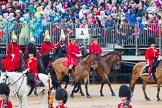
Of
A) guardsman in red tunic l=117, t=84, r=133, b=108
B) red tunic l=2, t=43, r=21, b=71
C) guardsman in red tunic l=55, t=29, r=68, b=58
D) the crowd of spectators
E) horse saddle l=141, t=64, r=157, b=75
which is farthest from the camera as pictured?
the crowd of spectators

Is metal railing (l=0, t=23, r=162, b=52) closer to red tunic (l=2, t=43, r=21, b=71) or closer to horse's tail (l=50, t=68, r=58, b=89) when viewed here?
horse's tail (l=50, t=68, r=58, b=89)

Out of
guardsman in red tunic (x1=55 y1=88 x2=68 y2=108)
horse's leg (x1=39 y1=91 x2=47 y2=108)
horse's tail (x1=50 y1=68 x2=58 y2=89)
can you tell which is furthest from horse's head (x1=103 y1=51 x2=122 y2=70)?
guardsman in red tunic (x1=55 y1=88 x2=68 y2=108)

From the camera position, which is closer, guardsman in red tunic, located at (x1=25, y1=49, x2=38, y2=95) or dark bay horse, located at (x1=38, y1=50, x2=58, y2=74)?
guardsman in red tunic, located at (x1=25, y1=49, x2=38, y2=95)

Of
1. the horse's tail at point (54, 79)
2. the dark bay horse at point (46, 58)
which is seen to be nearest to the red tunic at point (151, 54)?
the horse's tail at point (54, 79)

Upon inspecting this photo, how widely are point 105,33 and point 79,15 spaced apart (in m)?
2.73

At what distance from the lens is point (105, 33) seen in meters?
36.1

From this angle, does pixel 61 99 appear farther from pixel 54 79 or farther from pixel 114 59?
pixel 114 59

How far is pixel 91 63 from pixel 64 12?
803 cm

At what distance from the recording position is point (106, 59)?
32906 mm

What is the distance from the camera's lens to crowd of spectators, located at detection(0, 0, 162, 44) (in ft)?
119

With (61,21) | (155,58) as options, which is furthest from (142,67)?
(61,21)

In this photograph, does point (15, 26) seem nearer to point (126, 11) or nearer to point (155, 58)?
point (126, 11)

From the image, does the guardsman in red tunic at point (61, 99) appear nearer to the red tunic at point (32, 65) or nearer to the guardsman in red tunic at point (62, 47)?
the red tunic at point (32, 65)

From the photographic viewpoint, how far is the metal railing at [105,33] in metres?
35.6
